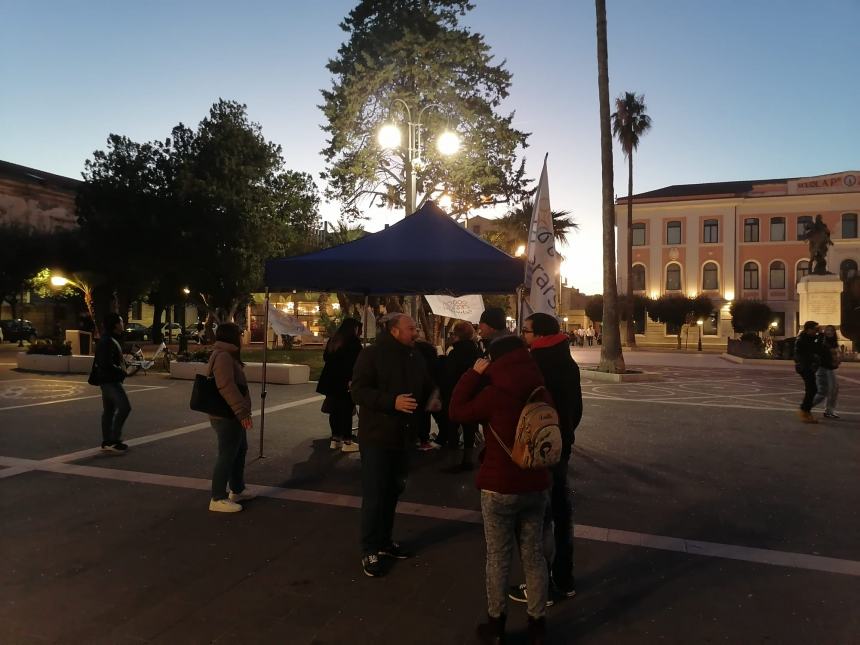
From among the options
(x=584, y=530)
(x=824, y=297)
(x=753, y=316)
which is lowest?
(x=584, y=530)

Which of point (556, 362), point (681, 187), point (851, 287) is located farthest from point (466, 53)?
point (681, 187)

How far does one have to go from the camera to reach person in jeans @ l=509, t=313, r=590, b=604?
12.7 ft

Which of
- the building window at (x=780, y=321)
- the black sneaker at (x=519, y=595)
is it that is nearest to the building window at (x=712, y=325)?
the building window at (x=780, y=321)

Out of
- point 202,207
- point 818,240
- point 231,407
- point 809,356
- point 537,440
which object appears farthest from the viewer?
point 818,240

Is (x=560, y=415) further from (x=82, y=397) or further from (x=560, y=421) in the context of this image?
(x=82, y=397)

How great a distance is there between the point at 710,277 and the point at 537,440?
2136 inches

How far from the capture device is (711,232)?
171 ft

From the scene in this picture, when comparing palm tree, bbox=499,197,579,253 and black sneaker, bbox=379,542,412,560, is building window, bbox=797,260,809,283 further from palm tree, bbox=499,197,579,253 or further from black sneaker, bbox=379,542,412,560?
black sneaker, bbox=379,542,412,560

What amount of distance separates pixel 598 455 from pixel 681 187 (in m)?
55.8

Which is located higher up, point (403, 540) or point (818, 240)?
point (818, 240)

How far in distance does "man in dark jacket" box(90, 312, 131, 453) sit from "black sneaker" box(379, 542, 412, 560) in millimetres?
4778

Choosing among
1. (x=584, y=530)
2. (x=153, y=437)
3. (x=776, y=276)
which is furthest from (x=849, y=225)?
(x=153, y=437)

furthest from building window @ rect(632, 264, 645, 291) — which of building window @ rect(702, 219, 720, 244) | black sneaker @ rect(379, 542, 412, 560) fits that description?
black sneaker @ rect(379, 542, 412, 560)

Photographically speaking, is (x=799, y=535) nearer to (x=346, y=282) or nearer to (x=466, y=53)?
(x=346, y=282)
